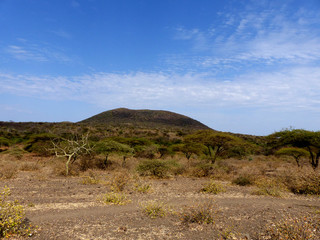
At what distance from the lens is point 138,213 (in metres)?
7.27

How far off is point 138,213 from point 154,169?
24.4 ft

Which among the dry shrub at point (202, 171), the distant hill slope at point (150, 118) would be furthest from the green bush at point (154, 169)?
the distant hill slope at point (150, 118)

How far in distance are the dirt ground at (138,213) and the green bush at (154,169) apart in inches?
135

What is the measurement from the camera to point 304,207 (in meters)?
8.22

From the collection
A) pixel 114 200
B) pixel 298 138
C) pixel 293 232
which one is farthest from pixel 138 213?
pixel 298 138

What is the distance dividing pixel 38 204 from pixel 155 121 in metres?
66.4

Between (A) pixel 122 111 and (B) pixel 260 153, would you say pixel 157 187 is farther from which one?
(A) pixel 122 111

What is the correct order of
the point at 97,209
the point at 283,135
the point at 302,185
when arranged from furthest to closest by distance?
the point at 283,135, the point at 302,185, the point at 97,209

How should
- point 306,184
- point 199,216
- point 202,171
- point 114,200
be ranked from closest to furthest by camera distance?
point 199,216
point 114,200
point 306,184
point 202,171

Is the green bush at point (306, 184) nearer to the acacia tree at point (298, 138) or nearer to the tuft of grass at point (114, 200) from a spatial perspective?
the acacia tree at point (298, 138)

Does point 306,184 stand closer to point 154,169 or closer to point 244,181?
point 244,181

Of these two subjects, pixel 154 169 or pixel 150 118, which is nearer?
pixel 154 169

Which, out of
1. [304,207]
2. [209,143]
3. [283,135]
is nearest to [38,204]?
[304,207]

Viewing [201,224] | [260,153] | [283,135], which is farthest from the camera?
[260,153]
